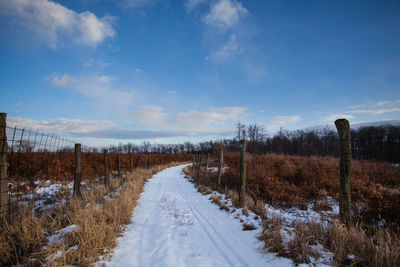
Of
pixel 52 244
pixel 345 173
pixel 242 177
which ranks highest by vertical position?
pixel 345 173

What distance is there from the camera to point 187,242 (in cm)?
407

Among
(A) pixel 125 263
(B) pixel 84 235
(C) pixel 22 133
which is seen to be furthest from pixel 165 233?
(C) pixel 22 133

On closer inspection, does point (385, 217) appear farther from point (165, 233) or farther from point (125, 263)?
point (125, 263)

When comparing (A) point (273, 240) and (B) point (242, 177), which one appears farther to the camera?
(B) point (242, 177)

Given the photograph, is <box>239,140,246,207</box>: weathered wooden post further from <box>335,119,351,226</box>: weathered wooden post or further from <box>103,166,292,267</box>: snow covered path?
<box>335,119,351,226</box>: weathered wooden post

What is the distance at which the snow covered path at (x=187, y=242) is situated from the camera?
3.28 meters

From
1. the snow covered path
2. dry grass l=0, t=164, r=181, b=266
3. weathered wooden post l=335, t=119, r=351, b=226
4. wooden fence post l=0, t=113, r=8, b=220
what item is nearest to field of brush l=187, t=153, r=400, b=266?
weathered wooden post l=335, t=119, r=351, b=226

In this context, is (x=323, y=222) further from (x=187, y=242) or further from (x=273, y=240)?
(x=187, y=242)

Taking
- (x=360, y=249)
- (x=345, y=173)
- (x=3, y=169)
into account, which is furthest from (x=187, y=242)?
(x=3, y=169)

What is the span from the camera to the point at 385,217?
4520mm

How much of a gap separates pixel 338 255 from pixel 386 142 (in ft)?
275

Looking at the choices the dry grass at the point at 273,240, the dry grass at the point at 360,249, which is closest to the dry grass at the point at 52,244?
the dry grass at the point at 273,240

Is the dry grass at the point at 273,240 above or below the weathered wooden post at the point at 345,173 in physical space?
below

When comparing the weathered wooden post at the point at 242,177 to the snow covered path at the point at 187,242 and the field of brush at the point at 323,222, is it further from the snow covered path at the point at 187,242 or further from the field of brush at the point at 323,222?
the snow covered path at the point at 187,242
